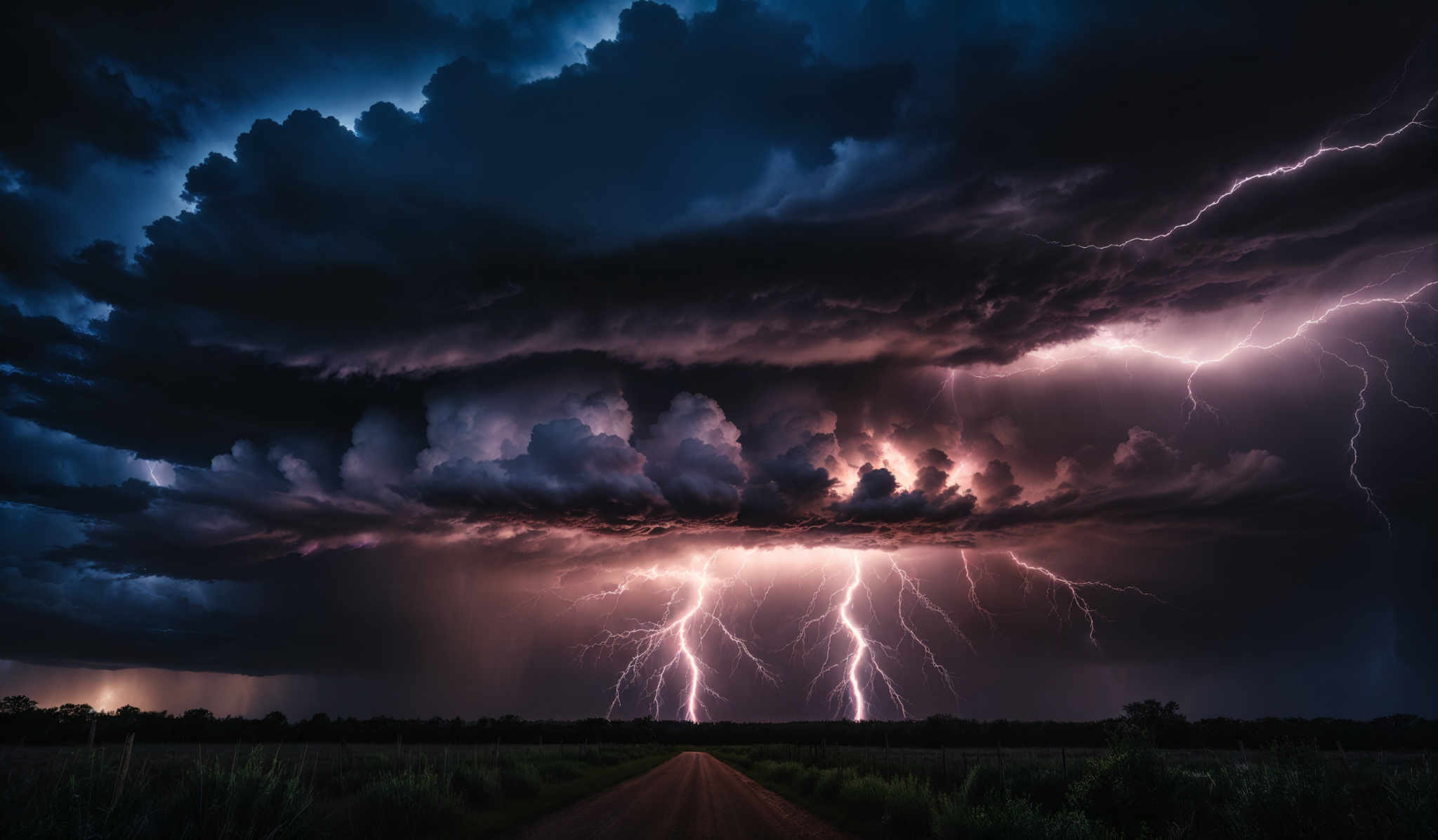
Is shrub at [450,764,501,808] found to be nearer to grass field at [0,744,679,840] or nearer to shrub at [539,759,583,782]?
grass field at [0,744,679,840]

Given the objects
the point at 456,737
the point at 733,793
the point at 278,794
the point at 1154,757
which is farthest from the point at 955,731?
the point at 278,794

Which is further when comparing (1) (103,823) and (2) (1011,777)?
(2) (1011,777)

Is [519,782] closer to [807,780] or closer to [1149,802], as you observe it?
[807,780]

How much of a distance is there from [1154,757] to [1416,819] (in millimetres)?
5424

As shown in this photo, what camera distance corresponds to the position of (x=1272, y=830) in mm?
11047

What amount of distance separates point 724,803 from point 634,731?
10644 centimetres

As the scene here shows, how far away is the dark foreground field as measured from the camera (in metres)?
8.20

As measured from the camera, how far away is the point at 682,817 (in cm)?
1723

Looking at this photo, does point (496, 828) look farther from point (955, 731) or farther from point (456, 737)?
point (955, 731)

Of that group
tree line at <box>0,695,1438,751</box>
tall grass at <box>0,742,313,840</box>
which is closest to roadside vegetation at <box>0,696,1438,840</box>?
tall grass at <box>0,742,313,840</box>

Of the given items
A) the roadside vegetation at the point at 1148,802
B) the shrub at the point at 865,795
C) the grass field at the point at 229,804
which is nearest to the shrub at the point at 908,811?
the roadside vegetation at the point at 1148,802

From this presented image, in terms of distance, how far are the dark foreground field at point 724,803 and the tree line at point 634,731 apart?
121 feet

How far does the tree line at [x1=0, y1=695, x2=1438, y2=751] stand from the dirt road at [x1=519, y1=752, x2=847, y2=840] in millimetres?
33854

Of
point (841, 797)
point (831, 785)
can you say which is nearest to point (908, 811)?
point (841, 797)
